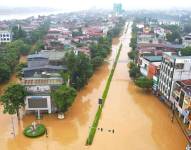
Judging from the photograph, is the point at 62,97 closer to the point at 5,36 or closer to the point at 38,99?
the point at 38,99

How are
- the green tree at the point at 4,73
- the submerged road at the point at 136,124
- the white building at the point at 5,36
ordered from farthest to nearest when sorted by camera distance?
the white building at the point at 5,36 < the green tree at the point at 4,73 < the submerged road at the point at 136,124

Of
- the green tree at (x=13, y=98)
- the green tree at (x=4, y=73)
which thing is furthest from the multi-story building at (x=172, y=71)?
the green tree at (x=4, y=73)

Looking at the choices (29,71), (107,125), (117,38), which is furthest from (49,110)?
(117,38)

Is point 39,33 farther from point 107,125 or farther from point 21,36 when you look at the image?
point 107,125

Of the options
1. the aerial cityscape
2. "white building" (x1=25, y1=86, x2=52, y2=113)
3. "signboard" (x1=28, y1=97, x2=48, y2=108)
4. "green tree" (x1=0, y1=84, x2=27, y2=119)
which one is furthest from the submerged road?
"green tree" (x1=0, y1=84, x2=27, y2=119)

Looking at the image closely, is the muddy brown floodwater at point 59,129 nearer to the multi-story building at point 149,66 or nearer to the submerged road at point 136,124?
the submerged road at point 136,124

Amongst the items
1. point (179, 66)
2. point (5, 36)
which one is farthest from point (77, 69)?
point (5, 36)

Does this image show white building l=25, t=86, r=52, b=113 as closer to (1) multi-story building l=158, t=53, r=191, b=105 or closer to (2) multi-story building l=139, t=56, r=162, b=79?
(1) multi-story building l=158, t=53, r=191, b=105
